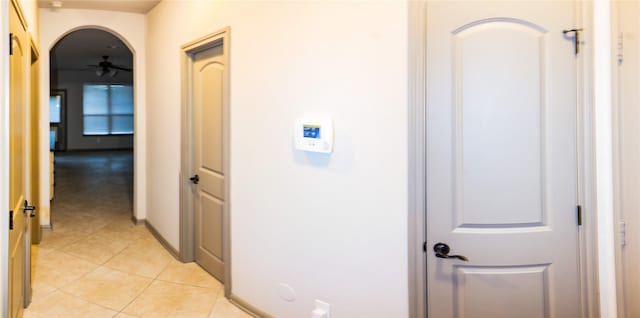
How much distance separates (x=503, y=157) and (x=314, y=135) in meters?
0.96

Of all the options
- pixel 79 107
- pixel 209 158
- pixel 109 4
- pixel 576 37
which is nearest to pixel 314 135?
pixel 576 37

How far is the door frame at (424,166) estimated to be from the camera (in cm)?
191

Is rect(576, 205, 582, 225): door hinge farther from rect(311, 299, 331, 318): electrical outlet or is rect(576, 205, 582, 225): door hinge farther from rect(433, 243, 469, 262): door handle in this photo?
rect(311, 299, 331, 318): electrical outlet

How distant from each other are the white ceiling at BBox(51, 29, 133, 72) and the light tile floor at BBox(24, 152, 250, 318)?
298cm

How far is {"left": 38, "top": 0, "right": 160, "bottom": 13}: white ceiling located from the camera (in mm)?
4709

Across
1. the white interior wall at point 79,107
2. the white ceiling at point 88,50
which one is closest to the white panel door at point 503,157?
the white ceiling at point 88,50

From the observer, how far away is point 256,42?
112 inches

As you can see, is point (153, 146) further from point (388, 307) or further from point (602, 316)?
point (602, 316)

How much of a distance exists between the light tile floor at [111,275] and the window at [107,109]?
29.9ft

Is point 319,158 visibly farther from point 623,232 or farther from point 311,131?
point 623,232

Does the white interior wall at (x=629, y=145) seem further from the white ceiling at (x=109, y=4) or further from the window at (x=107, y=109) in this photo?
the window at (x=107, y=109)

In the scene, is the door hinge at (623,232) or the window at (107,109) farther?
the window at (107,109)

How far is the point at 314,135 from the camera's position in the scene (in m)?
2.39

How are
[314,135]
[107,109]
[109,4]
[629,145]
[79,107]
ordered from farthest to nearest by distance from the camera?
1. [107,109]
2. [79,107]
3. [109,4]
4. [314,135]
5. [629,145]
